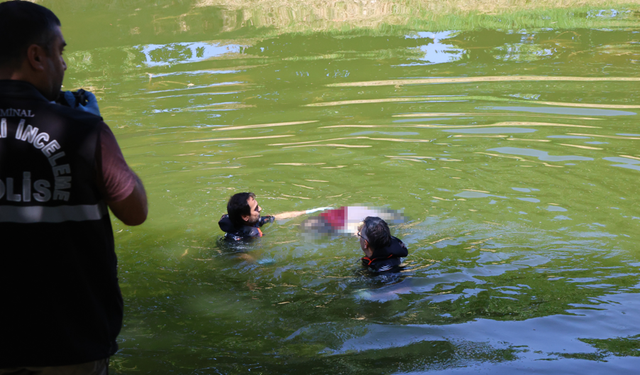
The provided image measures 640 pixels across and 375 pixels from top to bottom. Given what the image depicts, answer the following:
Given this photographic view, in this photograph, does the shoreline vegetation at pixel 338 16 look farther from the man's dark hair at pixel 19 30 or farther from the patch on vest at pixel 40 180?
the patch on vest at pixel 40 180

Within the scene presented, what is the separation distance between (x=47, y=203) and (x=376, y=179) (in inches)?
217

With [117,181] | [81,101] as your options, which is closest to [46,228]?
[117,181]

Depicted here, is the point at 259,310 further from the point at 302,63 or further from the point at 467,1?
the point at 467,1

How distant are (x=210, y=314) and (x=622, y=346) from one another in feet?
9.98

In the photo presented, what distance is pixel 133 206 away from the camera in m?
2.20

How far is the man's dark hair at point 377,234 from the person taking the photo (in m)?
4.88

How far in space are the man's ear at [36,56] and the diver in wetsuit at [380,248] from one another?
3.31 m

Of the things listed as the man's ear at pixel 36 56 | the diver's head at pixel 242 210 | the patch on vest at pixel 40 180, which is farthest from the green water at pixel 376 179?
the man's ear at pixel 36 56

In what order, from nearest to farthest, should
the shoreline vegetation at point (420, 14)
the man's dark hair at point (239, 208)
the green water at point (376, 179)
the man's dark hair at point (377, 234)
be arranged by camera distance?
the green water at point (376, 179) < the man's dark hair at point (377, 234) < the man's dark hair at point (239, 208) < the shoreline vegetation at point (420, 14)

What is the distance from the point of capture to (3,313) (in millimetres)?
2070

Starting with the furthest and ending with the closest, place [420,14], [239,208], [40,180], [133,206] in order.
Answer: [420,14], [239,208], [133,206], [40,180]

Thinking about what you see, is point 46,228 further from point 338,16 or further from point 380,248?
point 338,16

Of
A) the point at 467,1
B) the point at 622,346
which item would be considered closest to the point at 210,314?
the point at 622,346

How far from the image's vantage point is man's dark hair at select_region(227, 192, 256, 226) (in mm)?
5828
